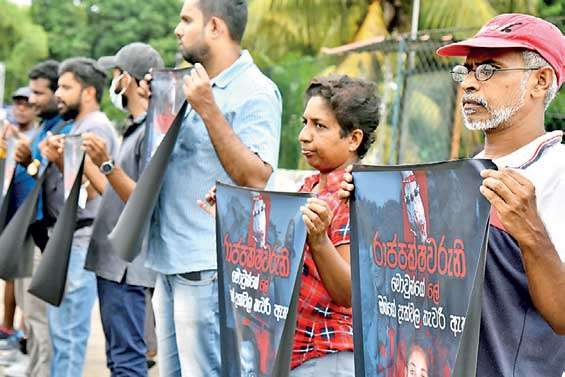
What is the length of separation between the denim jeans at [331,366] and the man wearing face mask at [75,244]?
299 centimetres

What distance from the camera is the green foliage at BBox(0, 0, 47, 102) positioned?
55750 millimetres

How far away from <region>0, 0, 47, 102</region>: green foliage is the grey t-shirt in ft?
163

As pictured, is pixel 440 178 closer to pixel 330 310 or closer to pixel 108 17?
pixel 330 310

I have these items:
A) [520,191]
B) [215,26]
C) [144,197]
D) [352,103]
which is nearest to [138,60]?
[215,26]

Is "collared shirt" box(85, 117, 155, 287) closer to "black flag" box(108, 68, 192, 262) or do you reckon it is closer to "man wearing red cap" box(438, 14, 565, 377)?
"black flag" box(108, 68, 192, 262)

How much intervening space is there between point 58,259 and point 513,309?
3.59 meters

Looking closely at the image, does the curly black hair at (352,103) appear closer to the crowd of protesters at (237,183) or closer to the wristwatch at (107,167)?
the crowd of protesters at (237,183)

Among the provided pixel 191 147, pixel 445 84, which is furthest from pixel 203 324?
pixel 445 84

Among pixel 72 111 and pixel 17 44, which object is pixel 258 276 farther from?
pixel 17 44

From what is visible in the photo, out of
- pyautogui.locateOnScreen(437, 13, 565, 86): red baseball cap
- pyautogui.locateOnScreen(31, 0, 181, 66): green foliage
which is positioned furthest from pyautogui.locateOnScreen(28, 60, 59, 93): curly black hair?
pyautogui.locateOnScreen(31, 0, 181, 66): green foliage

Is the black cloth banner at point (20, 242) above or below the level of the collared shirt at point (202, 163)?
below

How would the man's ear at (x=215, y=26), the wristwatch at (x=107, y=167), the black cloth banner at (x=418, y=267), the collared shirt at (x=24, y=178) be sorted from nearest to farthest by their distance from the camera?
the black cloth banner at (x=418, y=267), the man's ear at (x=215, y=26), the wristwatch at (x=107, y=167), the collared shirt at (x=24, y=178)

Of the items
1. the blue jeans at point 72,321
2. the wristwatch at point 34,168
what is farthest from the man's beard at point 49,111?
the blue jeans at point 72,321

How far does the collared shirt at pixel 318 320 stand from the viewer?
13.2 ft
